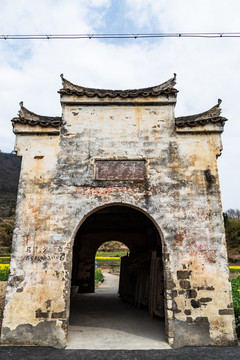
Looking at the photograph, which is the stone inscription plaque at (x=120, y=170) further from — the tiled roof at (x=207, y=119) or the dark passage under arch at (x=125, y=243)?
the dark passage under arch at (x=125, y=243)

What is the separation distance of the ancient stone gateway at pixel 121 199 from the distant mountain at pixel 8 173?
77.7 metres

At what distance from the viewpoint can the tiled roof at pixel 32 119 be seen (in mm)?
6645

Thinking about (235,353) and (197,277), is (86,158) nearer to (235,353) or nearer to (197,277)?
(197,277)

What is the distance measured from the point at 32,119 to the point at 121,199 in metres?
3.42

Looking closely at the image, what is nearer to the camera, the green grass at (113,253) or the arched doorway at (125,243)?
the arched doorway at (125,243)

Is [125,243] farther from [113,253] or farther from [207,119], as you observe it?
[113,253]

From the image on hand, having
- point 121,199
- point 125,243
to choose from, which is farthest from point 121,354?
point 125,243

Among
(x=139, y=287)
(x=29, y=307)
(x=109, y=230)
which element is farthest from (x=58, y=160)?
(x=109, y=230)

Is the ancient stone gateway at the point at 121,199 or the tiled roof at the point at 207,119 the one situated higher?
the tiled roof at the point at 207,119

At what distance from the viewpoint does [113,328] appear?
265 inches

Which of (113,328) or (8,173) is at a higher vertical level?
(8,173)

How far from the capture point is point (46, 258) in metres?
5.88

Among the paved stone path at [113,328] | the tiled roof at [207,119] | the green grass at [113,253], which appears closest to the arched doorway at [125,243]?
the paved stone path at [113,328]

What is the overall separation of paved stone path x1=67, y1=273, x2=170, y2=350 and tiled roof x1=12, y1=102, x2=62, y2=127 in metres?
5.01
